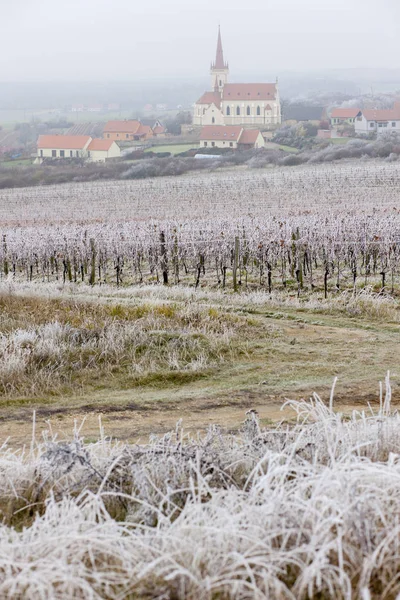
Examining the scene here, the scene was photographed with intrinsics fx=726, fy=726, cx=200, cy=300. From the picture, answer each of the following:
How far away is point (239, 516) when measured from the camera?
3111mm

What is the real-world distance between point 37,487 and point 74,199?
50816mm

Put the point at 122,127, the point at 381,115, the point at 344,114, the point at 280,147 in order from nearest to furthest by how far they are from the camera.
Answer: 1. the point at 280,147
2. the point at 381,115
3. the point at 122,127
4. the point at 344,114

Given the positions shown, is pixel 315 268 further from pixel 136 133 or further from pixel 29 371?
pixel 136 133

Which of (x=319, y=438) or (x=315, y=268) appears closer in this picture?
(x=319, y=438)

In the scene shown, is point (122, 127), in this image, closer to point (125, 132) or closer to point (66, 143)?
point (125, 132)

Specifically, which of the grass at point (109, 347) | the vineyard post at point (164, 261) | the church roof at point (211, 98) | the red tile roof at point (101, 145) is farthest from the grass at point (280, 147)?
the grass at point (109, 347)


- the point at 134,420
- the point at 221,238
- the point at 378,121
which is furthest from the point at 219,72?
the point at 134,420

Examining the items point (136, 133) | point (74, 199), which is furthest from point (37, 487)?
point (136, 133)

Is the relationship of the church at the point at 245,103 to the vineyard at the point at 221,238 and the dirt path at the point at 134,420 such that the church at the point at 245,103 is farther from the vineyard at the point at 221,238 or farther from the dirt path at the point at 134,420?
the dirt path at the point at 134,420

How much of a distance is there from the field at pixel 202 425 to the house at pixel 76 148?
70788mm

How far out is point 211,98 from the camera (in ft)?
415

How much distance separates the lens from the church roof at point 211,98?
125m

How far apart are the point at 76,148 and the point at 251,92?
4258 cm

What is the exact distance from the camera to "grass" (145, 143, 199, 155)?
308 feet
